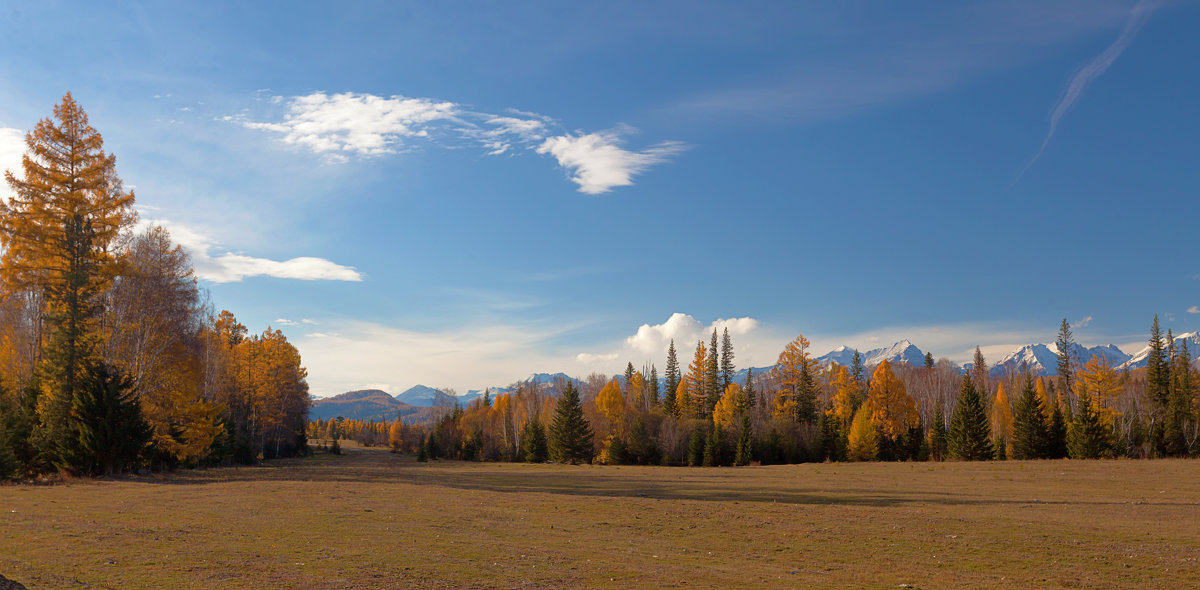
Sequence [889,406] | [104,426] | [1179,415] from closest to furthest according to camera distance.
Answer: [104,426] → [1179,415] → [889,406]

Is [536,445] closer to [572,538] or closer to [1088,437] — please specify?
[1088,437]

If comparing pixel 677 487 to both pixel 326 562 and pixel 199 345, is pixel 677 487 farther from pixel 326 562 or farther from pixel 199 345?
pixel 199 345

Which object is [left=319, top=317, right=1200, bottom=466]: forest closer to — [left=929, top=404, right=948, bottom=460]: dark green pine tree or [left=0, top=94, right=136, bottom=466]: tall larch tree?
[left=929, top=404, right=948, bottom=460]: dark green pine tree

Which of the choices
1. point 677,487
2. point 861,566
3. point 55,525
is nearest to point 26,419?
point 55,525

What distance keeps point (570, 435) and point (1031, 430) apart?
49847mm

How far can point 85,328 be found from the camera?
1300 inches

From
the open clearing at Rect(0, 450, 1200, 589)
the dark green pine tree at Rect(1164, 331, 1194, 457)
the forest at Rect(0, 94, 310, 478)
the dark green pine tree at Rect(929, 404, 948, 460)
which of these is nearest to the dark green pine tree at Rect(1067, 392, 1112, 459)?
the dark green pine tree at Rect(1164, 331, 1194, 457)

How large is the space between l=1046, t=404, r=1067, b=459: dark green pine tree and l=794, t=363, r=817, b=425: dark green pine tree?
25.6 m

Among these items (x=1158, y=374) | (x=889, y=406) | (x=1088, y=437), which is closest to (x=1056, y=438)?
(x=1088, y=437)

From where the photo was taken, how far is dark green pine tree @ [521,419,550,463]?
8479cm

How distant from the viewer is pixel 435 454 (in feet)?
335

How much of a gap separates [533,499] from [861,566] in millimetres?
17347

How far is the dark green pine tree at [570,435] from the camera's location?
8144 centimetres

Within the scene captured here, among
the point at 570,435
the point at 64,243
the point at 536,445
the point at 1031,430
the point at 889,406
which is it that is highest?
the point at 64,243
